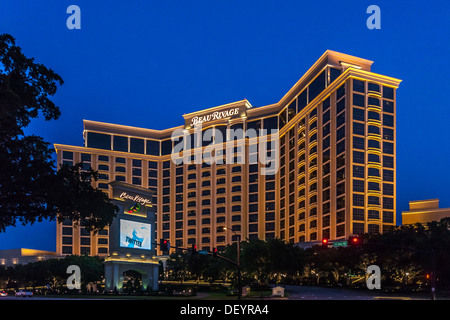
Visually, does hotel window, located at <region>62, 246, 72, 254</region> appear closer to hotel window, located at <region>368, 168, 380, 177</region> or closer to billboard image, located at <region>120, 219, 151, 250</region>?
billboard image, located at <region>120, 219, 151, 250</region>

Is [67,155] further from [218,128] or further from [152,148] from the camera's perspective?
[218,128]

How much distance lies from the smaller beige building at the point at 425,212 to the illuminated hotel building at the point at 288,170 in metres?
16.9

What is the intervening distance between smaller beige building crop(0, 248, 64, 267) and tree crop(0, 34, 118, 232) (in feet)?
481

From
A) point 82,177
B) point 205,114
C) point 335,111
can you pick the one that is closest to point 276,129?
point 205,114

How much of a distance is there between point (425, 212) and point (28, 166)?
11875 cm

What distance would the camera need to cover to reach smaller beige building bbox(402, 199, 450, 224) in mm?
122125

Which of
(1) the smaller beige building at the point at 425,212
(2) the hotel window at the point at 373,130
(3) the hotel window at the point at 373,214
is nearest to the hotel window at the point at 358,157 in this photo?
(2) the hotel window at the point at 373,130

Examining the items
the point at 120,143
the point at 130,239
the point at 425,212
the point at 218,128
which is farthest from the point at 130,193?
the point at 120,143

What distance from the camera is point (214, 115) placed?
17388 centimetres

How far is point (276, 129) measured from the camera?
532 ft

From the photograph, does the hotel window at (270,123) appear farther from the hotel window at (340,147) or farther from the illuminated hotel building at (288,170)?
the hotel window at (340,147)

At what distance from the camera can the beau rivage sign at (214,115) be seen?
170 m
